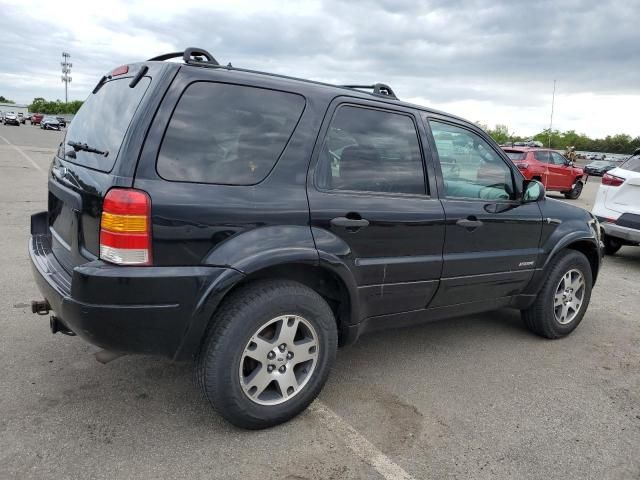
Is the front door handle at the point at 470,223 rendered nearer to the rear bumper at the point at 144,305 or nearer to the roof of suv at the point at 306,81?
the roof of suv at the point at 306,81

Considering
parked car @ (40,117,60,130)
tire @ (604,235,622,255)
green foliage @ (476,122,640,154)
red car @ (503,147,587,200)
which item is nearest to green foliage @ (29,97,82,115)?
parked car @ (40,117,60,130)

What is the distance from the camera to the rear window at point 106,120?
8.57ft

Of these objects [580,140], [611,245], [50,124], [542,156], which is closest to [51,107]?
[50,124]

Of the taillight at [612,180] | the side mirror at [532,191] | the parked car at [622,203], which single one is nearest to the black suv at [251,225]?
the side mirror at [532,191]

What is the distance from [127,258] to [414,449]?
5.57 ft

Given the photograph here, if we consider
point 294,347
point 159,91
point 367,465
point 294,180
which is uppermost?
point 159,91

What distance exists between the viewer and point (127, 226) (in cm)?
240

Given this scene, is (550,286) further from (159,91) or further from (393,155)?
(159,91)

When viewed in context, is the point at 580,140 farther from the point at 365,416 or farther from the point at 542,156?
the point at 365,416

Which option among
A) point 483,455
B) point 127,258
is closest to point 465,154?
point 483,455

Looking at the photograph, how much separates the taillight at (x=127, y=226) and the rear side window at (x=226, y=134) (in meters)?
0.18

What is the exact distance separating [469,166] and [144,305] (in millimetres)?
2447

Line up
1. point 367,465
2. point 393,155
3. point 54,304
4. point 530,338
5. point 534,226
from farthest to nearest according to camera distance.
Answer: point 530,338 < point 534,226 < point 393,155 < point 54,304 < point 367,465

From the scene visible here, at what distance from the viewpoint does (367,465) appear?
2588mm
